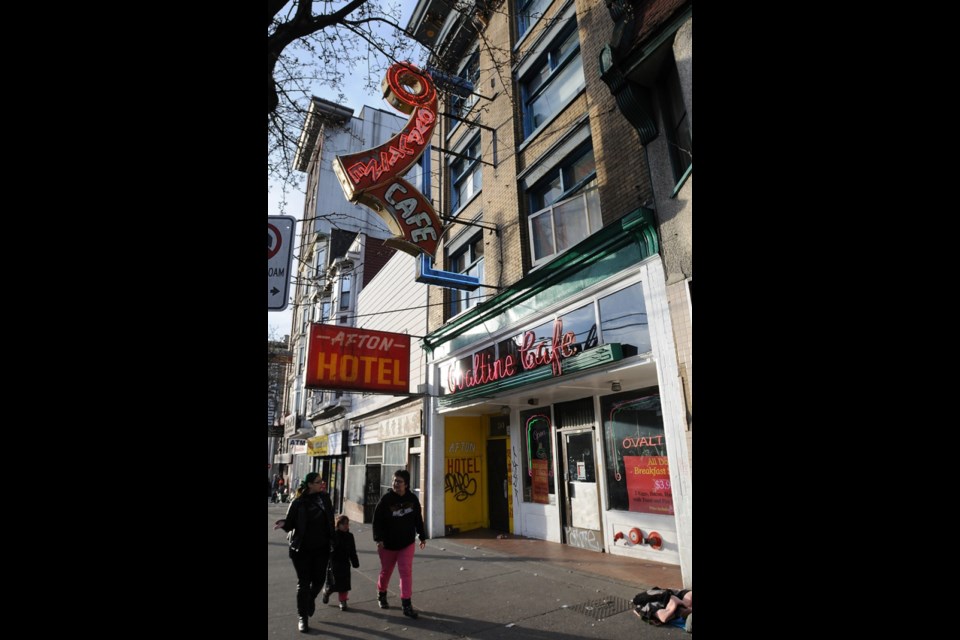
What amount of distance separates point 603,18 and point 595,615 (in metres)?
11.0

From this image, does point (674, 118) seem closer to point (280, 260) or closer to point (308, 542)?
point (280, 260)

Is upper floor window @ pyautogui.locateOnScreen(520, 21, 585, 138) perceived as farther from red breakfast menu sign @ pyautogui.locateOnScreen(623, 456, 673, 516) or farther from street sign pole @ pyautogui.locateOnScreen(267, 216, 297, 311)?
red breakfast menu sign @ pyautogui.locateOnScreen(623, 456, 673, 516)

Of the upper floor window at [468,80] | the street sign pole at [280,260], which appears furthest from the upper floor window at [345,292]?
the street sign pole at [280,260]

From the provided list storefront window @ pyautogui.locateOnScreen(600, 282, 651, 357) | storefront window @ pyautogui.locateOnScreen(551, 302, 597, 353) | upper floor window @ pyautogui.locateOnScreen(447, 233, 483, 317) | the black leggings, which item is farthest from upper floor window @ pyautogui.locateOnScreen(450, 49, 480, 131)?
the black leggings

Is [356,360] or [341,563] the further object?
[356,360]

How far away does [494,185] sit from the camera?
13.6 m

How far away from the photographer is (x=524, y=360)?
10.0m

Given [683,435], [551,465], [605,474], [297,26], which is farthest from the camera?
[551,465]

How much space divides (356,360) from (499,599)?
26.2 feet

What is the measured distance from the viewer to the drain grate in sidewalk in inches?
239

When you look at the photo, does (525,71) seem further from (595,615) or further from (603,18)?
(595,615)

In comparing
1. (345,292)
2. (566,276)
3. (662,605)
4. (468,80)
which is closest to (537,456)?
(566,276)
